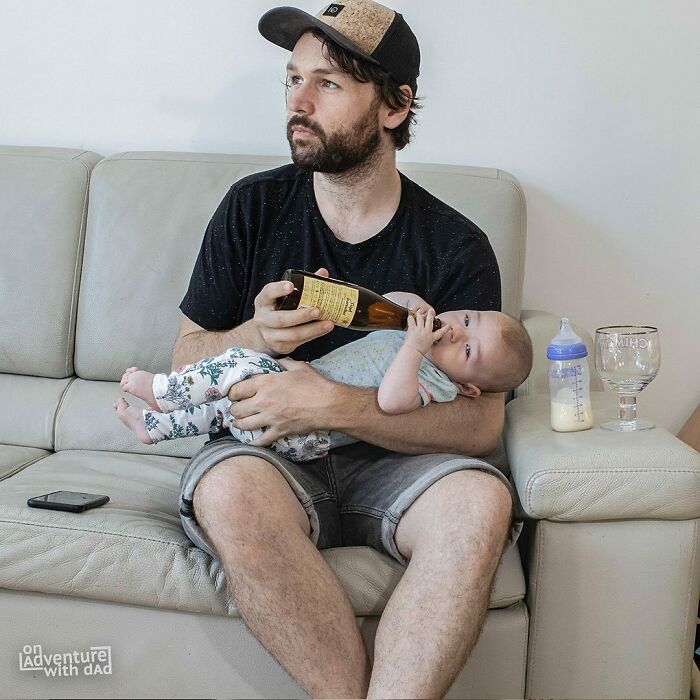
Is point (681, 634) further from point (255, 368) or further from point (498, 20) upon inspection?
point (498, 20)

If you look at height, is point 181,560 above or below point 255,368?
below

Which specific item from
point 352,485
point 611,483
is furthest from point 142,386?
point 611,483

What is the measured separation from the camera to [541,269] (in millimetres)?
2410

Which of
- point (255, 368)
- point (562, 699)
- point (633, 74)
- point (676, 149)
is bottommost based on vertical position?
point (562, 699)

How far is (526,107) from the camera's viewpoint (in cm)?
234

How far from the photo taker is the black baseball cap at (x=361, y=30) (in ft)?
5.87

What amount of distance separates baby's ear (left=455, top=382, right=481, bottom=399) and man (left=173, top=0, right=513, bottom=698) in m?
0.01

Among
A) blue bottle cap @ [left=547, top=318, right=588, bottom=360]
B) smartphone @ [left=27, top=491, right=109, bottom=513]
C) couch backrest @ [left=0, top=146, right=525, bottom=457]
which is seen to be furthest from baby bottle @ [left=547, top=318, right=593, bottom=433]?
smartphone @ [left=27, top=491, right=109, bottom=513]

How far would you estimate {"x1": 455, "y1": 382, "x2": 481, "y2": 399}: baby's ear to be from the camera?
5.70ft

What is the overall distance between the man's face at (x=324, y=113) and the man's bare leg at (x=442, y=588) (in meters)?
0.64

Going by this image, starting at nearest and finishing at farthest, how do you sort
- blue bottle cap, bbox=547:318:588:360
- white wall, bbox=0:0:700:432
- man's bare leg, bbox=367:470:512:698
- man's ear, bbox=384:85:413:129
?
1. man's bare leg, bbox=367:470:512:698
2. blue bottle cap, bbox=547:318:588:360
3. man's ear, bbox=384:85:413:129
4. white wall, bbox=0:0:700:432

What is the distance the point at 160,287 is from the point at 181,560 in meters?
0.74

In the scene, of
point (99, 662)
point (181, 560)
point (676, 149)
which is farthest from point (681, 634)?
point (676, 149)

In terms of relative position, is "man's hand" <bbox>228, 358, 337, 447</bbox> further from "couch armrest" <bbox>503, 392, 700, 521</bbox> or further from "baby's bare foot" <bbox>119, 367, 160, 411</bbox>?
"couch armrest" <bbox>503, 392, 700, 521</bbox>
